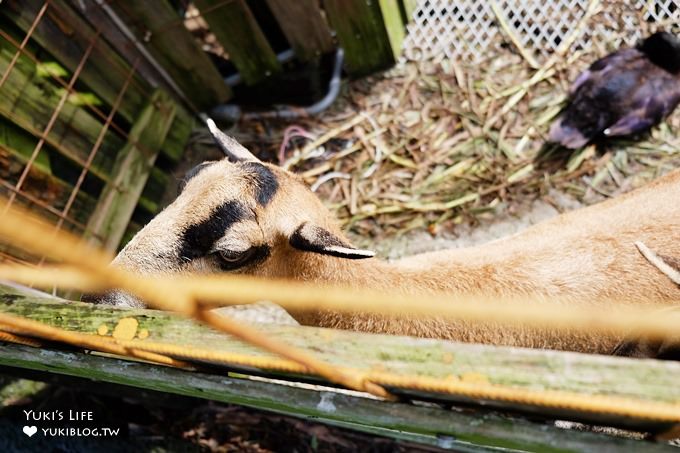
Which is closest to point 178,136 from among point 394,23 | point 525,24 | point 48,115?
point 48,115

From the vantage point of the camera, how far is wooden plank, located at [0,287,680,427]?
1.06 m

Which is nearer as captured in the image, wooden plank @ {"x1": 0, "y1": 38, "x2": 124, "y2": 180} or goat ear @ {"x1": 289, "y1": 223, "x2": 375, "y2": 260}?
goat ear @ {"x1": 289, "y1": 223, "x2": 375, "y2": 260}

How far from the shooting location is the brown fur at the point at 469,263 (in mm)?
2227

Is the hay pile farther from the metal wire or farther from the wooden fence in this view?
the metal wire

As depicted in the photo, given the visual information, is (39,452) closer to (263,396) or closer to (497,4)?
(263,396)

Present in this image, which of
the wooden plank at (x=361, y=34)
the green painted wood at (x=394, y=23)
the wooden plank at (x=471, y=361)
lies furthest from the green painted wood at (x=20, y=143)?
the green painted wood at (x=394, y=23)

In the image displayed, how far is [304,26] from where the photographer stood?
160 inches

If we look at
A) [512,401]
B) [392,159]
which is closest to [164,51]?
[392,159]

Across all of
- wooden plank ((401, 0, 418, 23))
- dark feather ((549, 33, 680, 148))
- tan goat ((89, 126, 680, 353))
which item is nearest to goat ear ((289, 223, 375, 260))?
tan goat ((89, 126, 680, 353))

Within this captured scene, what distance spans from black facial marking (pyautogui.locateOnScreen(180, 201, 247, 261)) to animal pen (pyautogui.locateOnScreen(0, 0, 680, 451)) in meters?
0.14

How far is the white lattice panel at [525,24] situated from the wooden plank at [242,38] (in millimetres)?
1267

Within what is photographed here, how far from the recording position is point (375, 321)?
2412 millimetres

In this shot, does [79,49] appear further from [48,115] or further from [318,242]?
[318,242]

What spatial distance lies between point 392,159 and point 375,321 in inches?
76.2
